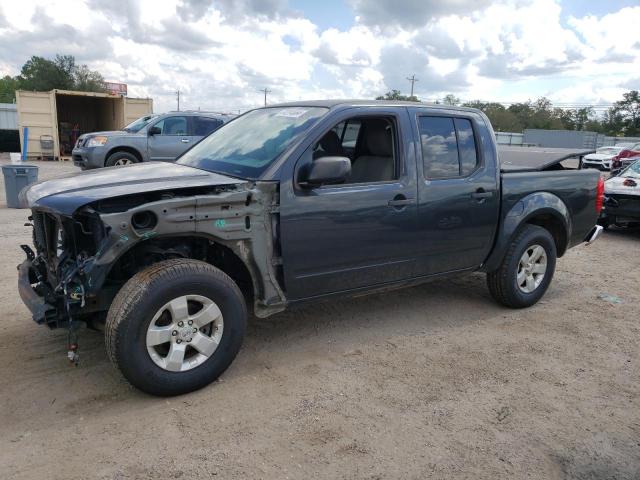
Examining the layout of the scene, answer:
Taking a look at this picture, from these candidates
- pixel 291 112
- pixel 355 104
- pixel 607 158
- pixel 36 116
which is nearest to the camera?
pixel 355 104

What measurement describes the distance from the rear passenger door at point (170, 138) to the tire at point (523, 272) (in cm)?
985

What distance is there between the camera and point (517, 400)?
11.4ft

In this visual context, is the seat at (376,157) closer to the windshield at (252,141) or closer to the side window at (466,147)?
the windshield at (252,141)

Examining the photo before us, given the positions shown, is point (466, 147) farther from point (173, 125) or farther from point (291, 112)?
point (173, 125)

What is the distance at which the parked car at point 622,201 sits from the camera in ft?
29.7

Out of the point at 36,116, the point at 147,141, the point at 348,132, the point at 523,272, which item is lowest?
the point at 523,272

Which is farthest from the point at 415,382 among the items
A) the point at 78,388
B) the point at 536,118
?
the point at 536,118

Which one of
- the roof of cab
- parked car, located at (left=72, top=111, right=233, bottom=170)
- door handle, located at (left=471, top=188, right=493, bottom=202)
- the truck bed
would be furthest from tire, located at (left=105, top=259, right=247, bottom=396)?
parked car, located at (left=72, top=111, right=233, bottom=170)

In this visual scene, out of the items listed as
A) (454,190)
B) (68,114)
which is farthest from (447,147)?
Result: (68,114)

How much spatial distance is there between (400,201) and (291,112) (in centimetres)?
111

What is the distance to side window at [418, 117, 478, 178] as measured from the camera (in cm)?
432

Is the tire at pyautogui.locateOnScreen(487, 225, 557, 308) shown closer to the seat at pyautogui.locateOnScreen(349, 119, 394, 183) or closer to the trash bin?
the seat at pyautogui.locateOnScreen(349, 119, 394, 183)

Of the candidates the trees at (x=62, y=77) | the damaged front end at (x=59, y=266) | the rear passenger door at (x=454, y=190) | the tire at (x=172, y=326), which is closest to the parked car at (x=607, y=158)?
the rear passenger door at (x=454, y=190)

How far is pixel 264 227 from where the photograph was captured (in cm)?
352
